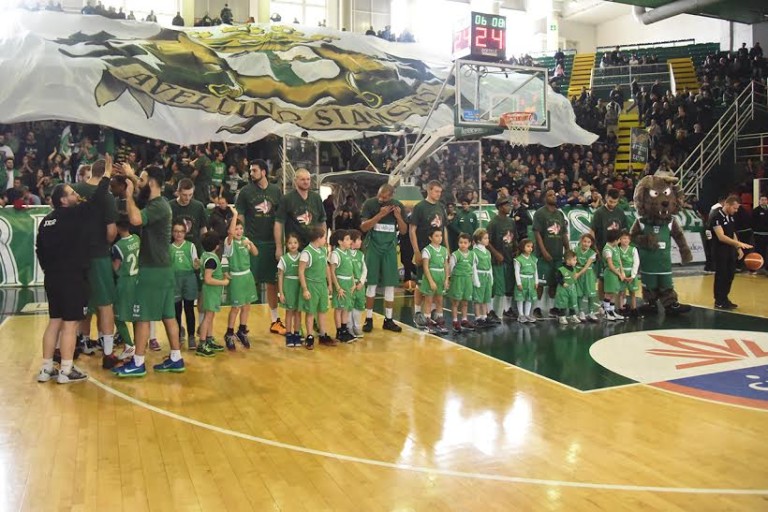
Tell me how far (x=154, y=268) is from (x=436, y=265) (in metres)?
3.43

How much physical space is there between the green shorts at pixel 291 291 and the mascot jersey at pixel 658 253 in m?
5.29

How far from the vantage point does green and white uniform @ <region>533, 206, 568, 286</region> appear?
9.30 m

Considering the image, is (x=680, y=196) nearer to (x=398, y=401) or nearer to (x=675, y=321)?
(x=675, y=321)

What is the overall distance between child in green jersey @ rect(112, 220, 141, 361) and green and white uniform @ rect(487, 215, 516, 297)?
452cm

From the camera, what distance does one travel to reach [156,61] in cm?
1496

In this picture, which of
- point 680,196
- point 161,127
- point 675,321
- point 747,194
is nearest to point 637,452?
point 675,321

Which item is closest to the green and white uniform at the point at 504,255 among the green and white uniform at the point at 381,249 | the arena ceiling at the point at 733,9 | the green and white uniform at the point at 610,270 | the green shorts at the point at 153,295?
the green and white uniform at the point at 610,270

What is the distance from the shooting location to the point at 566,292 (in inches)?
361

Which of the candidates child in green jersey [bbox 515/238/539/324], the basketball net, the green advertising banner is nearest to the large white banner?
the green advertising banner

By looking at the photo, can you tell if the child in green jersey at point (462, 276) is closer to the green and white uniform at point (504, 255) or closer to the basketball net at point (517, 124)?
the green and white uniform at point (504, 255)

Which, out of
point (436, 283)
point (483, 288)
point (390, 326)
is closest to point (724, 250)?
point (483, 288)

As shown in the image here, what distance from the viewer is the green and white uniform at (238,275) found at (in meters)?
7.47

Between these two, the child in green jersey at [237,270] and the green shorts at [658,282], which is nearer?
the child in green jersey at [237,270]

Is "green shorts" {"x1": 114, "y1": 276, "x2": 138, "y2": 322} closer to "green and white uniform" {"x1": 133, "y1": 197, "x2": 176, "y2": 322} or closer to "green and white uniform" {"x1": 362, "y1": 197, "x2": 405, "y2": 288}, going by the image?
"green and white uniform" {"x1": 133, "y1": 197, "x2": 176, "y2": 322}
